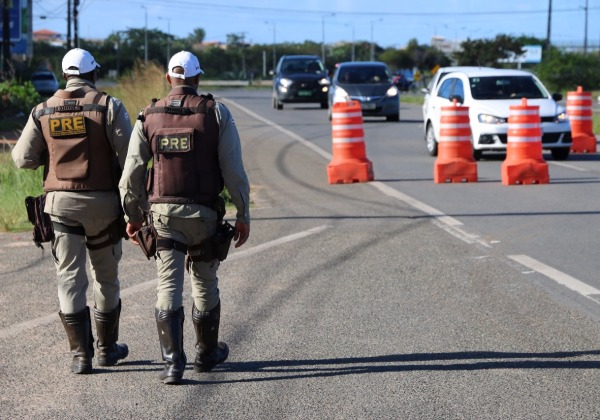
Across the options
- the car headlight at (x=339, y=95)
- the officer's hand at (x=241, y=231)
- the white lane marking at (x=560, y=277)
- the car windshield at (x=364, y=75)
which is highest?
the car windshield at (x=364, y=75)

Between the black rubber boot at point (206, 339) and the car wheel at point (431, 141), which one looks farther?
the car wheel at point (431, 141)

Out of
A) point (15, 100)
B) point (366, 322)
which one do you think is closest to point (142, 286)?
point (366, 322)

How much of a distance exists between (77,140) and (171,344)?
127 cm

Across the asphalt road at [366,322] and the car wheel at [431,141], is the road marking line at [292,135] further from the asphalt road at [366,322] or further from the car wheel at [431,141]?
the asphalt road at [366,322]

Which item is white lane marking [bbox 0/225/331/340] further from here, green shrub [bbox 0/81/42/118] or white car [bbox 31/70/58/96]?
white car [bbox 31/70/58/96]

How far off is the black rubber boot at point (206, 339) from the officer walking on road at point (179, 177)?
7.2 inches

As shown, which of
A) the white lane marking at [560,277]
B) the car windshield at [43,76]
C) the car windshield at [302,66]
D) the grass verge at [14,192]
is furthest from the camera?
the car windshield at [43,76]

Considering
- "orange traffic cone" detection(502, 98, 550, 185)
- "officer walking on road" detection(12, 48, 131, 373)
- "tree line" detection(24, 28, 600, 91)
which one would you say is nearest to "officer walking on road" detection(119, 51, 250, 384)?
"officer walking on road" detection(12, 48, 131, 373)

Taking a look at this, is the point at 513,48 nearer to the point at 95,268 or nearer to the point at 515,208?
the point at 515,208

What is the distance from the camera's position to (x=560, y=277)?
9.03m

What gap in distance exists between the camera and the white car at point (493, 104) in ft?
63.2

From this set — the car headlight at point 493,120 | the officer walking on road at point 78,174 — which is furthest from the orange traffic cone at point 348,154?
the officer walking on road at point 78,174

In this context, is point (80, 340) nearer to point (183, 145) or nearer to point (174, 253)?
point (174, 253)

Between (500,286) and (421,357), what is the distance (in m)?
2.32
